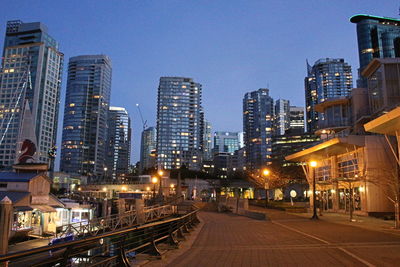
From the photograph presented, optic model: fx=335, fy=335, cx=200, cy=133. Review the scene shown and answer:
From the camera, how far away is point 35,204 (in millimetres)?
31734

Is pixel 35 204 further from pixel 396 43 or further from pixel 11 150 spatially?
pixel 396 43

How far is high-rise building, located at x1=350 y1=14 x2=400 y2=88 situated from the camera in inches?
5674

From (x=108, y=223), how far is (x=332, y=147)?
23.8 metres

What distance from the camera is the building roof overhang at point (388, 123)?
18.8 meters

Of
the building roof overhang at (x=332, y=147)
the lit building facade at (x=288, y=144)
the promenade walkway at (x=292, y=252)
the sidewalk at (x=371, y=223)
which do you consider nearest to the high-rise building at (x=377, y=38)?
the lit building facade at (x=288, y=144)

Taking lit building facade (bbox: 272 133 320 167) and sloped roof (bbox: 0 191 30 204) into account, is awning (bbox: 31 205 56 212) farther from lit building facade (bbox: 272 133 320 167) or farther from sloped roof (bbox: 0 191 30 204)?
lit building facade (bbox: 272 133 320 167)

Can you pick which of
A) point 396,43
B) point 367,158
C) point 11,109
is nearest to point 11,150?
point 11,109

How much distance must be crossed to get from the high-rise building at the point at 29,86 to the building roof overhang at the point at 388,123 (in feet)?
507

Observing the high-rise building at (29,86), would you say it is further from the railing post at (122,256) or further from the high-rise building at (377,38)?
the railing post at (122,256)

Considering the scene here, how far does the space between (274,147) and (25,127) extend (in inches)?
5997

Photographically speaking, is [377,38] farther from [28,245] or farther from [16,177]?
[28,245]

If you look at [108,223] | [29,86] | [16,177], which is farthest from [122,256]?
[29,86]

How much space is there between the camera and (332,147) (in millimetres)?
34781

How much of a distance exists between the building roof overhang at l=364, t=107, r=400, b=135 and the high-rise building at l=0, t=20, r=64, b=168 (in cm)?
15461
